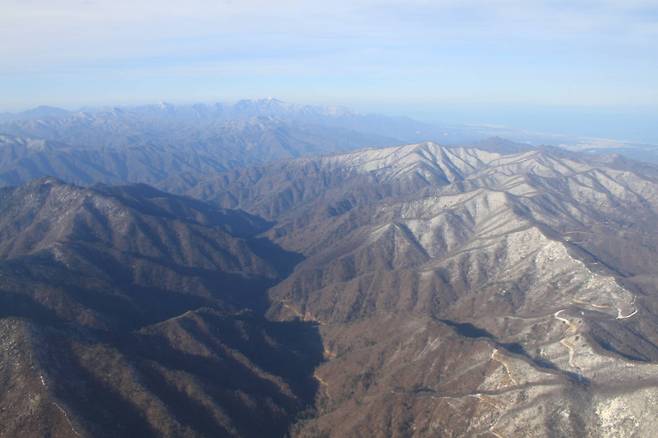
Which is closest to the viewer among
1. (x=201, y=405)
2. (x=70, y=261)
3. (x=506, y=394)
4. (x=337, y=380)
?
(x=506, y=394)

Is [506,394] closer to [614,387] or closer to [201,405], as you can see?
[614,387]

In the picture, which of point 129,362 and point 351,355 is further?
point 351,355

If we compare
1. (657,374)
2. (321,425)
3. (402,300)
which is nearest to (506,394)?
(657,374)


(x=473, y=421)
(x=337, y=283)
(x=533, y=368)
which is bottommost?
(x=337, y=283)

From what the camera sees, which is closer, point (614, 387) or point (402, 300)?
point (614, 387)

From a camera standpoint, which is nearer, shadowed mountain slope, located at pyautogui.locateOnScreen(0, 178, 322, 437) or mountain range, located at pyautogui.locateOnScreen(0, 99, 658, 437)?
mountain range, located at pyautogui.locateOnScreen(0, 99, 658, 437)

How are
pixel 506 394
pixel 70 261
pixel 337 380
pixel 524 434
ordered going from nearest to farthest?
pixel 524 434, pixel 506 394, pixel 337 380, pixel 70 261

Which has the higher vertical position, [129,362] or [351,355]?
[129,362]

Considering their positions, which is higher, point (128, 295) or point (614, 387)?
point (614, 387)

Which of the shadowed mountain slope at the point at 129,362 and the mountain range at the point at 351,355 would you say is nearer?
the mountain range at the point at 351,355

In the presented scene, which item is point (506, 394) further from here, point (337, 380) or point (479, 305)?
point (479, 305)
